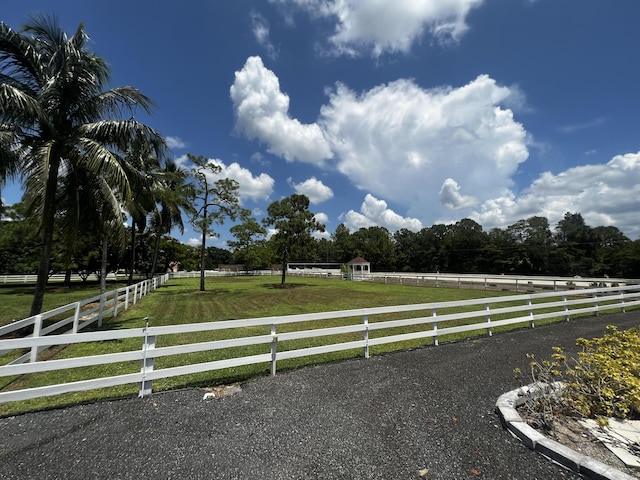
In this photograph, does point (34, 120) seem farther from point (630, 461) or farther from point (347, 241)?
point (347, 241)

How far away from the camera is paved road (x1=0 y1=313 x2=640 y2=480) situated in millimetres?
2682

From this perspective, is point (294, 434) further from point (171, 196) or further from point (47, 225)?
point (171, 196)

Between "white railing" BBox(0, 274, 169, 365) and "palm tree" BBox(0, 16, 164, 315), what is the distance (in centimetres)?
120

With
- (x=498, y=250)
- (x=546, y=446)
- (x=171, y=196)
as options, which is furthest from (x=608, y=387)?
(x=498, y=250)

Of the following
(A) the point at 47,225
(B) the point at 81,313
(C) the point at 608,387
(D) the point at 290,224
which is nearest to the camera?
(C) the point at 608,387

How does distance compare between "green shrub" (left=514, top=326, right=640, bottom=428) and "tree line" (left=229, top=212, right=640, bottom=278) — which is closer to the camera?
"green shrub" (left=514, top=326, right=640, bottom=428)

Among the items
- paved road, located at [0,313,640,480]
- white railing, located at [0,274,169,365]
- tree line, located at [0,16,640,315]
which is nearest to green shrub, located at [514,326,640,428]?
paved road, located at [0,313,640,480]

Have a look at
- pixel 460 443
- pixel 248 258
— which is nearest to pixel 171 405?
pixel 460 443

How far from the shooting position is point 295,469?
268 cm

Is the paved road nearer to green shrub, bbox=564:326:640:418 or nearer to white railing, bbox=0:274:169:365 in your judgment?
green shrub, bbox=564:326:640:418

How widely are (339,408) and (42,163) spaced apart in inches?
353

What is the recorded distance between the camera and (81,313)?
8.55 m

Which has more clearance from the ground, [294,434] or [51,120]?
→ [51,120]

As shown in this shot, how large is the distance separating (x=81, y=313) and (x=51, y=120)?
5.47m
